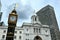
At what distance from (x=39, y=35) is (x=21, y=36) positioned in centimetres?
774

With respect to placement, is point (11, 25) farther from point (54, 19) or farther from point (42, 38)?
point (54, 19)

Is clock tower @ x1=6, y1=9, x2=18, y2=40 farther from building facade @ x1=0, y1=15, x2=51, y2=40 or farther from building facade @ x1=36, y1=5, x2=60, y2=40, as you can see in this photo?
building facade @ x1=36, y1=5, x2=60, y2=40

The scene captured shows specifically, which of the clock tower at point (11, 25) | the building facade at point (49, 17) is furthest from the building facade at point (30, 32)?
the clock tower at point (11, 25)

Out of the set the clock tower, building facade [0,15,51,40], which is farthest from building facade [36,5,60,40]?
the clock tower

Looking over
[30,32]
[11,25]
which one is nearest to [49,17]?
[30,32]

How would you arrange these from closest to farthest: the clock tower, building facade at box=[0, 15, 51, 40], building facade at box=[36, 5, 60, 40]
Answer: the clock tower, building facade at box=[0, 15, 51, 40], building facade at box=[36, 5, 60, 40]

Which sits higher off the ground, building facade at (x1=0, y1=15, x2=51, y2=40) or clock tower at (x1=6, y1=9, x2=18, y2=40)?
clock tower at (x1=6, y1=9, x2=18, y2=40)

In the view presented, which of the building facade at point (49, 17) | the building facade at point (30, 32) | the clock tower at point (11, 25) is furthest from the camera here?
the building facade at point (49, 17)

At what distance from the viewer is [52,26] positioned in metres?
88.1

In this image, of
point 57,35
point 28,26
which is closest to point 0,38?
point 28,26

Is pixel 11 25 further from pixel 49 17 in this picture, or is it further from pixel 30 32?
pixel 49 17

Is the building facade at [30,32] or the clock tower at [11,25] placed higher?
the clock tower at [11,25]

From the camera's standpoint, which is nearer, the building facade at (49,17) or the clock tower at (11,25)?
the clock tower at (11,25)

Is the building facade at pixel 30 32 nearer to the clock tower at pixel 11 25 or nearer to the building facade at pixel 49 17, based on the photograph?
the building facade at pixel 49 17
